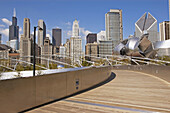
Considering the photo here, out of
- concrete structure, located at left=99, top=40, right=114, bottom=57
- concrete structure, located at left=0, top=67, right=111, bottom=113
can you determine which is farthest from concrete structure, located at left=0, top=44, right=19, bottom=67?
concrete structure, located at left=99, top=40, right=114, bottom=57

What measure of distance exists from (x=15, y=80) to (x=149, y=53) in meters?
47.5

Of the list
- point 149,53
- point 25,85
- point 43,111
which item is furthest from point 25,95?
point 149,53

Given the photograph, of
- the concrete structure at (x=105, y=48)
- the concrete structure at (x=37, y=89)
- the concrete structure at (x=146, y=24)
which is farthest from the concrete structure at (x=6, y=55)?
the concrete structure at (x=146, y=24)

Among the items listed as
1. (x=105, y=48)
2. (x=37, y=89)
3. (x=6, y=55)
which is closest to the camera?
(x=37, y=89)

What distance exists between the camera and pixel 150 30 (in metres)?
159

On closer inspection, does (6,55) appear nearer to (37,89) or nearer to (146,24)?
(37,89)

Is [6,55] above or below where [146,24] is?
below

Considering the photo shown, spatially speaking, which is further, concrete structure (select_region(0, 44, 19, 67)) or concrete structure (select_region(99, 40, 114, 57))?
concrete structure (select_region(99, 40, 114, 57))

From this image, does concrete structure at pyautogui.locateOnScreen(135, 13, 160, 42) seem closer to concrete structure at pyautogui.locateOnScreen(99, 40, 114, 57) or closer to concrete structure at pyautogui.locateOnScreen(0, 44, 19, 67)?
concrete structure at pyautogui.locateOnScreen(99, 40, 114, 57)

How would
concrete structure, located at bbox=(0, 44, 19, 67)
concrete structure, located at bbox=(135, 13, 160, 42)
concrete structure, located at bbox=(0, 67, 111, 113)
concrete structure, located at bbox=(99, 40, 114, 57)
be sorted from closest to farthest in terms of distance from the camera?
concrete structure, located at bbox=(0, 67, 111, 113)
concrete structure, located at bbox=(0, 44, 19, 67)
concrete structure, located at bbox=(135, 13, 160, 42)
concrete structure, located at bbox=(99, 40, 114, 57)

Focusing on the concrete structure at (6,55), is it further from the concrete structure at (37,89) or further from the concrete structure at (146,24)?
the concrete structure at (146,24)

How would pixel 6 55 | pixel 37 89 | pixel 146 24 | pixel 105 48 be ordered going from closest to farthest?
pixel 37 89 → pixel 6 55 → pixel 146 24 → pixel 105 48

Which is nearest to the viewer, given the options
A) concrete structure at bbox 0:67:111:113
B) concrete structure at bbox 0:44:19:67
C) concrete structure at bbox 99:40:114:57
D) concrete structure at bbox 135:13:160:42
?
concrete structure at bbox 0:67:111:113

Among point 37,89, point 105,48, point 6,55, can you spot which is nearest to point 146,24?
point 105,48
